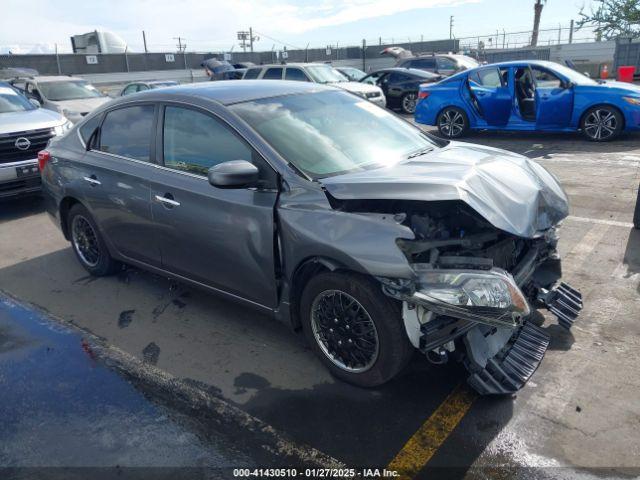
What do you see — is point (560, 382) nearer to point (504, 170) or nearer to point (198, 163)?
point (504, 170)

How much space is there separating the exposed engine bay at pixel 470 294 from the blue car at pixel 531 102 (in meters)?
7.41

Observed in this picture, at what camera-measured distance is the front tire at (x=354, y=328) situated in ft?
9.64

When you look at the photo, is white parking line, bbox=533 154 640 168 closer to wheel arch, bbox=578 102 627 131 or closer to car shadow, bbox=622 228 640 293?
wheel arch, bbox=578 102 627 131

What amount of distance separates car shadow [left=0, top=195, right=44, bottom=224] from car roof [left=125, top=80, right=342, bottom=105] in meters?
4.10

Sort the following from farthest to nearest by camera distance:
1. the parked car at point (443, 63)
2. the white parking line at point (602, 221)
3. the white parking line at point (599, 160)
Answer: the parked car at point (443, 63) < the white parking line at point (599, 160) < the white parking line at point (602, 221)

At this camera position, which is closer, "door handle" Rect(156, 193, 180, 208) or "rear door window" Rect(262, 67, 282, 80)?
"door handle" Rect(156, 193, 180, 208)

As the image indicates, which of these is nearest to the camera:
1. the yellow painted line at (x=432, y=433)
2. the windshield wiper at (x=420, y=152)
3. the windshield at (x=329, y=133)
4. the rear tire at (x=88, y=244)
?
the yellow painted line at (x=432, y=433)

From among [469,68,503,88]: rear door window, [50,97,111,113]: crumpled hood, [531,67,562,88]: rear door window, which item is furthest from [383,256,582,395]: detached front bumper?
[50,97,111,113]: crumpled hood

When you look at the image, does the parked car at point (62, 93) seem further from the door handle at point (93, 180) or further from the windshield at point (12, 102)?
the door handle at point (93, 180)

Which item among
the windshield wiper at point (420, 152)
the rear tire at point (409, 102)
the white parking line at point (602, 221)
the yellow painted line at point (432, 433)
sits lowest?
the yellow painted line at point (432, 433)

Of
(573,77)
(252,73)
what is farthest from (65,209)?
(252,73)

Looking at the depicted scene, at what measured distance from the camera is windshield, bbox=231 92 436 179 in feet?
11.4

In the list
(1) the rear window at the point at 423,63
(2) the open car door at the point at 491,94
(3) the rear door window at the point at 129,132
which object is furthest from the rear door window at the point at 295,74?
(3) the rear door window at the point at 129,132

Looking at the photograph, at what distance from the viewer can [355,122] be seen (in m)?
4.00
